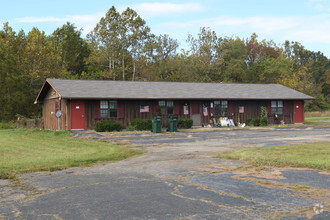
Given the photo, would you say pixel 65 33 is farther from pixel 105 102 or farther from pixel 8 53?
pixel 105 102

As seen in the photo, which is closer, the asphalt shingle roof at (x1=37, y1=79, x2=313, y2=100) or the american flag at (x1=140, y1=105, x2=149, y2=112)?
the asphalt shingle roof at (x1=37, y1=79, x2=313, y2=100)

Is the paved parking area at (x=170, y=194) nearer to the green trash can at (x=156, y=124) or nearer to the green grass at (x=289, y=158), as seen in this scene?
the green grass at (x=289, y=158)

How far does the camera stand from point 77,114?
27.5 meters

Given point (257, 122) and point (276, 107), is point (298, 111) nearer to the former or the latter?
point (276, 107)

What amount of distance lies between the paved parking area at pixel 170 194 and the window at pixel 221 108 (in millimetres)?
22788

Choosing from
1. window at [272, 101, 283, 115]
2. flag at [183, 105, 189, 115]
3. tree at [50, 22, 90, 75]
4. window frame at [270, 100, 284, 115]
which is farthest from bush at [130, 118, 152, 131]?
tree at [50, 22, 90, 75]

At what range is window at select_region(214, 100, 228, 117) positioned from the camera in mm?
32781

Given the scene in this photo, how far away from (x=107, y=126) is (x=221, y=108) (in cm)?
1166

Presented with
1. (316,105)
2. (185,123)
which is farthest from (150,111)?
(316,105)

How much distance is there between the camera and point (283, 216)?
525 cm

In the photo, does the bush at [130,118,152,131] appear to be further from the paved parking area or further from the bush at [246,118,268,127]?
the paved parking area

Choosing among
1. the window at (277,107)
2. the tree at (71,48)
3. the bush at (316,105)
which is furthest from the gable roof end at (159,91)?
the bush at (316,105)

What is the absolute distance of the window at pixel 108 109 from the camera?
94.0 feet

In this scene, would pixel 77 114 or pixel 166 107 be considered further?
pixel 166 107
